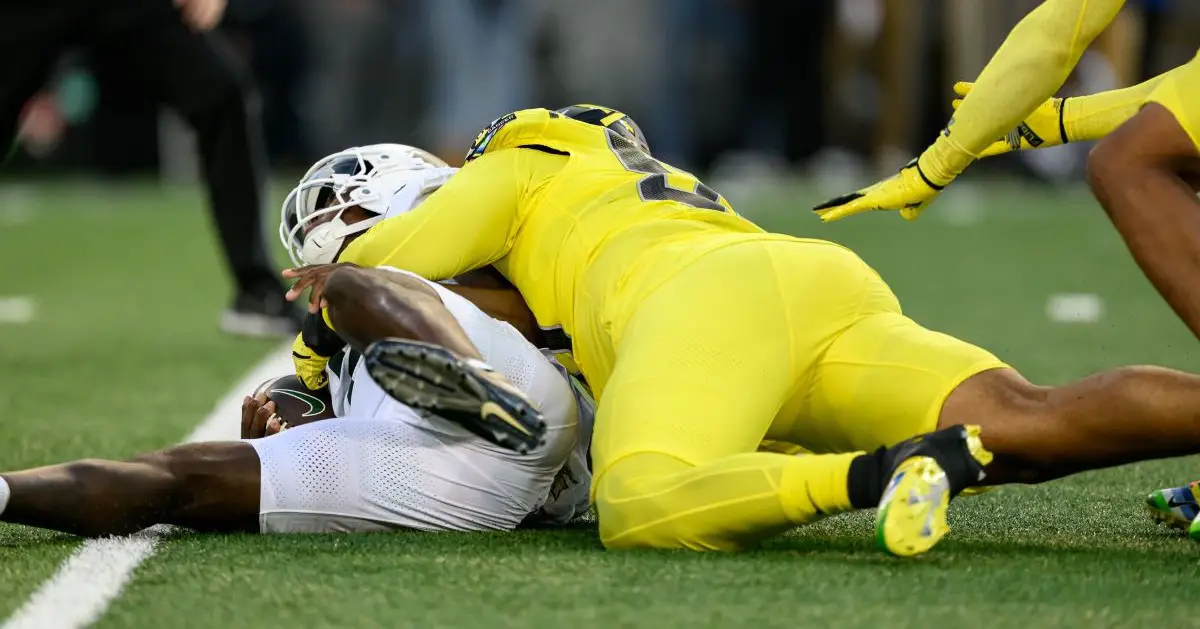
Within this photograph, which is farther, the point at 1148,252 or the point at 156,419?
the point at 156,419

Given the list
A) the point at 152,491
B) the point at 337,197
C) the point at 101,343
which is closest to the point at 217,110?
the point at 101,343

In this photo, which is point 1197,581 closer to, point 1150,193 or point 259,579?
point 1150,193

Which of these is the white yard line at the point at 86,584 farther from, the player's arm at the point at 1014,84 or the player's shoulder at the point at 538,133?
the player's arm at the point at 1014,84

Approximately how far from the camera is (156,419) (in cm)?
504

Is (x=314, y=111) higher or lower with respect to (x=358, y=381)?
lower

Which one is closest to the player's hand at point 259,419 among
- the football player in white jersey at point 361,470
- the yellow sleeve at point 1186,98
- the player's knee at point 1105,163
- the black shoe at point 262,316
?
the football player in white jersey at point 361,470

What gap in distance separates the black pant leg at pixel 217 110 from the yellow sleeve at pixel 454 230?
3.29 metres

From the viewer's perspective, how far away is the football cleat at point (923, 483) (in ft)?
9.42

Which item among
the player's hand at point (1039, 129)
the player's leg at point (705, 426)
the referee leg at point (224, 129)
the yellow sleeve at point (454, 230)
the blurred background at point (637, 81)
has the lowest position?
the blurred background at point (637, 81)

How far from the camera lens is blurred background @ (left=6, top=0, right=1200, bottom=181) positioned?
14305mm

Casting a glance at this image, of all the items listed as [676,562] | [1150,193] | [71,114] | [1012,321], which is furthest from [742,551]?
[71,114]

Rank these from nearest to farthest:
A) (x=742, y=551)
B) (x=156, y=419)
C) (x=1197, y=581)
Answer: (x=1197, y=581) < (x=742, y=551) < (x=156, y=419)

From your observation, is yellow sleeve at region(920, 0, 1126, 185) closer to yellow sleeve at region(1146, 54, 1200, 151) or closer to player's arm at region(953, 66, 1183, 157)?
player's arm at region(953, 66, 1183, 157)

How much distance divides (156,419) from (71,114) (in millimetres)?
10526
